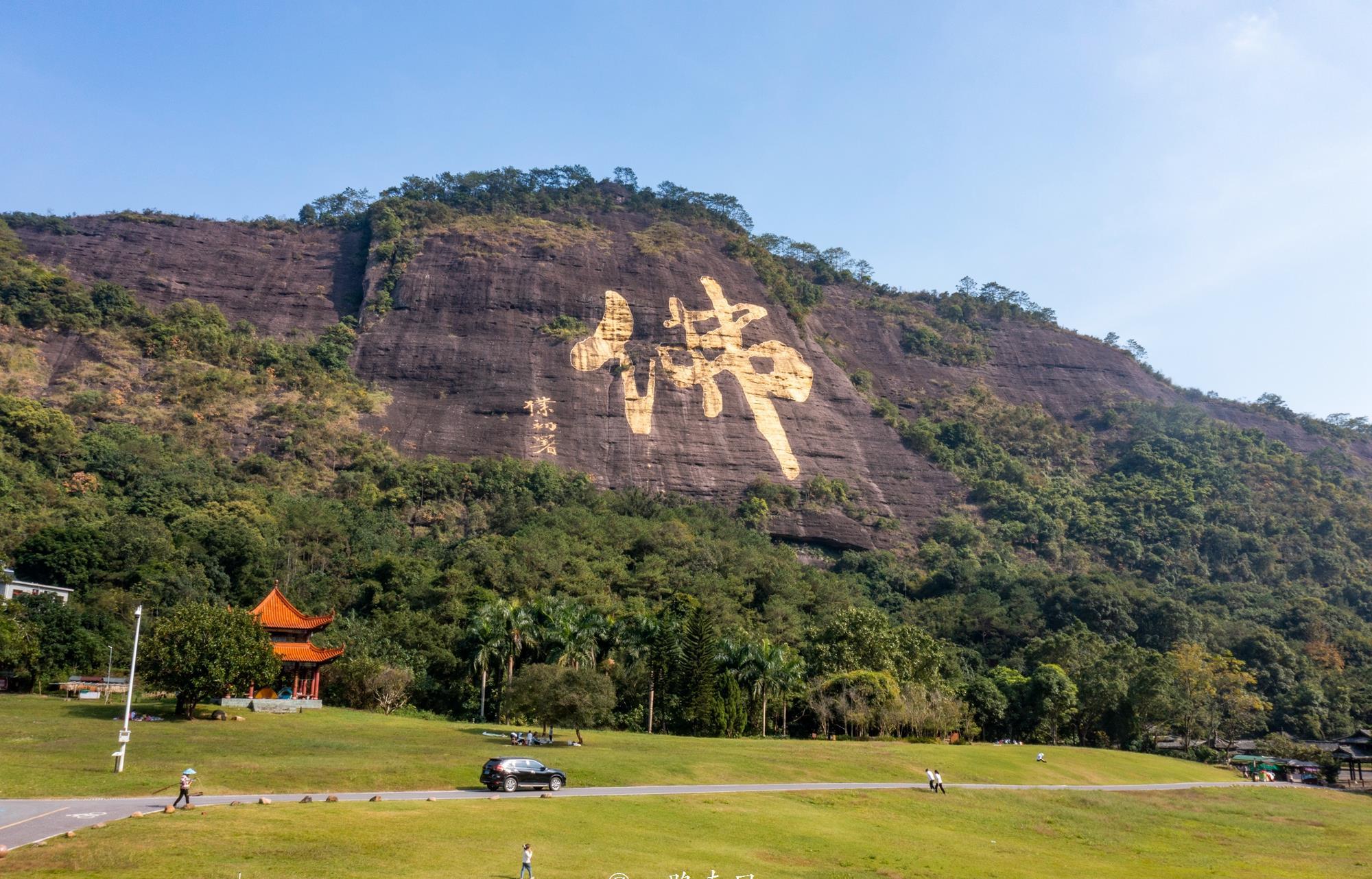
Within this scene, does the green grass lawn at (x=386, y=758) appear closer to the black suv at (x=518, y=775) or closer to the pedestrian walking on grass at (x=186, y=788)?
the black suv at (x=518, y=775)

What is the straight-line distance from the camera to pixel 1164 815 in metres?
37.1

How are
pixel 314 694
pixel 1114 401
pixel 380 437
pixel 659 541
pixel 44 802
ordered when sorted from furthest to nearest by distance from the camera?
pixel 1114 401 < pixel 380 437 < pixel 659 541 < pixel 314 694 < pixel 44 802

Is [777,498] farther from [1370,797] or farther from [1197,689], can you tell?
[1370,797]

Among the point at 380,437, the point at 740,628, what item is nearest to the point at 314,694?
the point at 740,628

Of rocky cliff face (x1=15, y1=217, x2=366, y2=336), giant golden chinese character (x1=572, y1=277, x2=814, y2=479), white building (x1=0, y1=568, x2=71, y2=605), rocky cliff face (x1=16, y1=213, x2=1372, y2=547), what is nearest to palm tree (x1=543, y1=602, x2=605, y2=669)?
white building (x1=0, y1=568, x2=71, y2=605)

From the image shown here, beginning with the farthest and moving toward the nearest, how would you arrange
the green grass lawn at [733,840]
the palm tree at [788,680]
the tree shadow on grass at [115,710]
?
1. the palm tree at [788,680]
2. the tree shadow on grass at [115,710]
3. the green grass lawn at [733,840]

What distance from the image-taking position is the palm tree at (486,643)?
5169 cm

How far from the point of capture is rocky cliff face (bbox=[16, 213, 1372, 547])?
95250mm


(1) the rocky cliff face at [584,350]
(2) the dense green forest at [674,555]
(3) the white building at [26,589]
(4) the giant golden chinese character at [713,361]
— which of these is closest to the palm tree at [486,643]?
(2) the dense green forest at [674,555]

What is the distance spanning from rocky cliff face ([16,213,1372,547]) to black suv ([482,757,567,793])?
2460 inches

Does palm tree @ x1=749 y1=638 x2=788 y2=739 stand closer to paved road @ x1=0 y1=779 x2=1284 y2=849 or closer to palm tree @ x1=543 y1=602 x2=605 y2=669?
palm tree @ x1=543 y1=602 x2=605 y2=669

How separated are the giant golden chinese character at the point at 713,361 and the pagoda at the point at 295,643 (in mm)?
51266

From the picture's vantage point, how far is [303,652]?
47.8 m

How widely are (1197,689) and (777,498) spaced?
1549 inches
